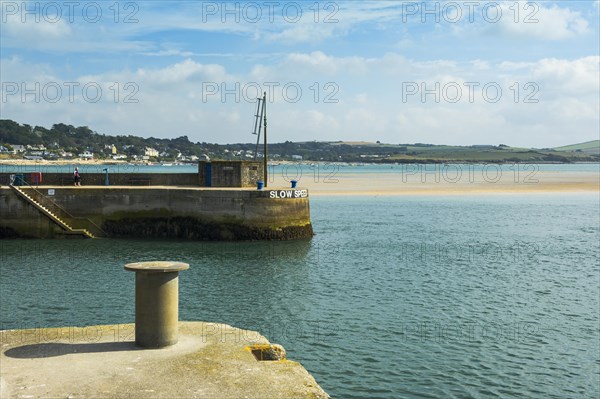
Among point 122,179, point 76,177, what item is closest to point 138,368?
point 76,177

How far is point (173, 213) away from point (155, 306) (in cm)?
2645

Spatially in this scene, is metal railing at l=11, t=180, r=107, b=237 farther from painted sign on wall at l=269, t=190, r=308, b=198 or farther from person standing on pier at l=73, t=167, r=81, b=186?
painted sign on wall at l=269, t=190, r=308, b=198

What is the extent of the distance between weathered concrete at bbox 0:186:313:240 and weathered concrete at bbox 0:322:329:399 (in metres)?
23.4

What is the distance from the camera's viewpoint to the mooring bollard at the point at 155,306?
10.1 m

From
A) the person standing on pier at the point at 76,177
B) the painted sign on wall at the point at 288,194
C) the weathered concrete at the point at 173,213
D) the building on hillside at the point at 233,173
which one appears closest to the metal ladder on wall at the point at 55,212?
the weathered concrete at the point at 173,213

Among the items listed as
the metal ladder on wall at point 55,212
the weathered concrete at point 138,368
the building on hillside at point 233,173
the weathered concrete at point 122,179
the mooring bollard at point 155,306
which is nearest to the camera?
the weathered concrete at point 138,368

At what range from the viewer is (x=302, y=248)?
33.4 meters

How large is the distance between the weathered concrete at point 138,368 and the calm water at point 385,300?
3786mm

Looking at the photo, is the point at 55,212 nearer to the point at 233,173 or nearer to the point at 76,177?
the point at 76,177

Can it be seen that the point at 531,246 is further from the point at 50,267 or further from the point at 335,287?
the point at 50,267

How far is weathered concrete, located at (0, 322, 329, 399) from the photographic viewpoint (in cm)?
833

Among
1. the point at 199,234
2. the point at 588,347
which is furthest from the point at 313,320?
the point at 199,234

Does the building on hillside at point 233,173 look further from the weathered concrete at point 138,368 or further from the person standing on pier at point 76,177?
the weathered concrete at point 138,368

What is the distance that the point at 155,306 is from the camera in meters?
10.1
